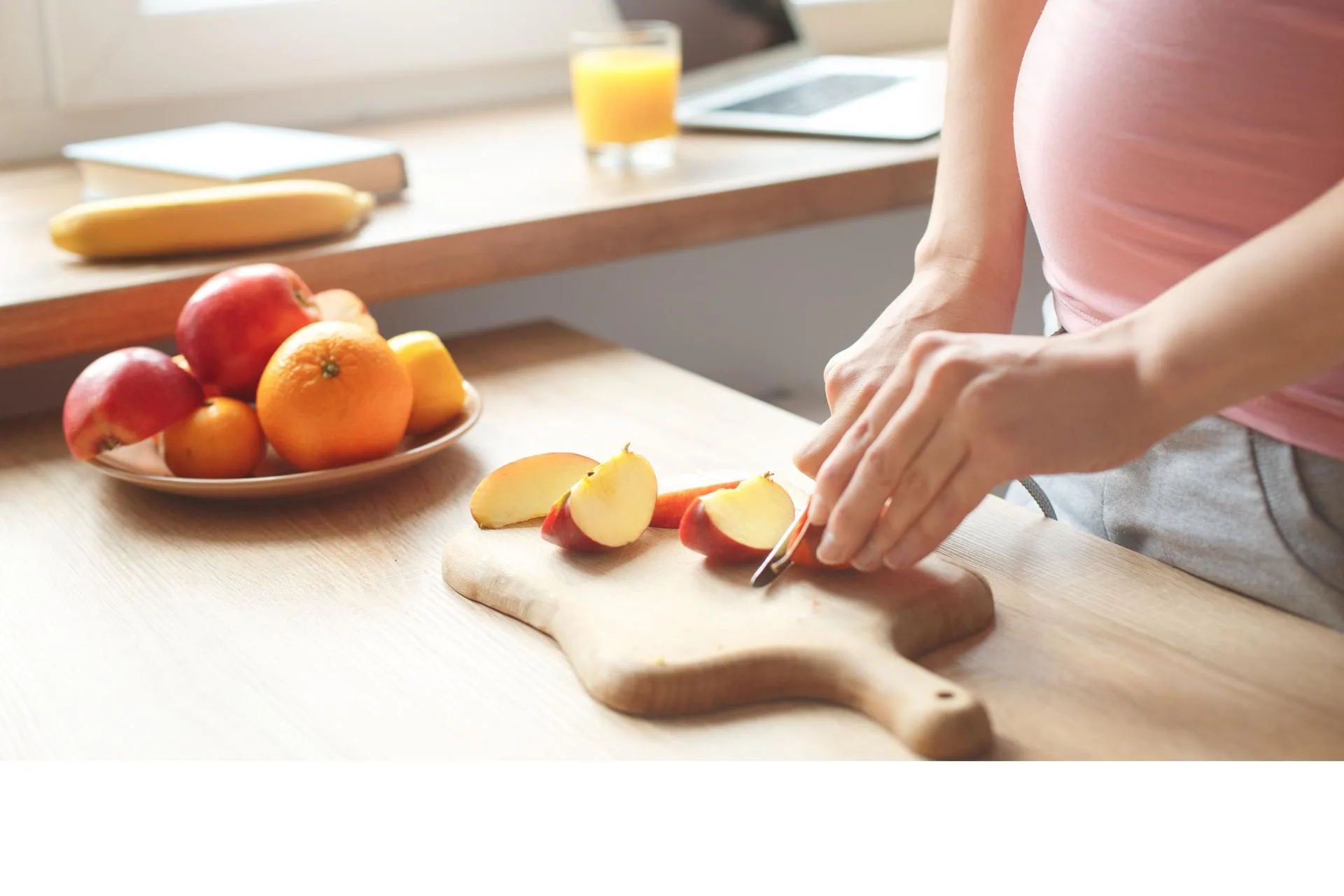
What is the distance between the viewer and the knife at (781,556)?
69 centimetres

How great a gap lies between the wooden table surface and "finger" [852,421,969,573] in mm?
63

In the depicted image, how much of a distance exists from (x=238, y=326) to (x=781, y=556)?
41 centimetres

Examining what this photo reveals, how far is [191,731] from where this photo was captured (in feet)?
2.03

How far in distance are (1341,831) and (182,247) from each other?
931mm

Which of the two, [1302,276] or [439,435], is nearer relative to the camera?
[1302,276]

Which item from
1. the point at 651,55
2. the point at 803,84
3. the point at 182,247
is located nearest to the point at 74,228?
the point at 182,247

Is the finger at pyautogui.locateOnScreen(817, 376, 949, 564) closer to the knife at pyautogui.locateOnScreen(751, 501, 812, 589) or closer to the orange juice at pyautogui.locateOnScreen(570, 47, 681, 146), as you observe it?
the knife at pyautogui.locateOnScreen(751, 501, 812, 589)

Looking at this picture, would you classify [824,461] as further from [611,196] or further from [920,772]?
[611,196]

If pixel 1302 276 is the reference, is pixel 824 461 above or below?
below

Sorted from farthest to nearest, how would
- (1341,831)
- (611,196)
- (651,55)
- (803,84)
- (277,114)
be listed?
(803,84), (277,114), (651,55), (611,196), (1341,831)

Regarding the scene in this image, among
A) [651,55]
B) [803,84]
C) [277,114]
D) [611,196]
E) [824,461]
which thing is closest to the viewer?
[824,461]

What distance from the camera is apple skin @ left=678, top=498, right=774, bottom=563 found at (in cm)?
71

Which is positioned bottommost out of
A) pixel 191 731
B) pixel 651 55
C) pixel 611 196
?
pixel 191 731

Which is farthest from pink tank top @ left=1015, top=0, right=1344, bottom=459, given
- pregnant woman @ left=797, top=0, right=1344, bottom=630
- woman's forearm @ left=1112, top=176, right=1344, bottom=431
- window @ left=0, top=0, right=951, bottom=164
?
window @ left=0, top=0, right=951, bottom=164
